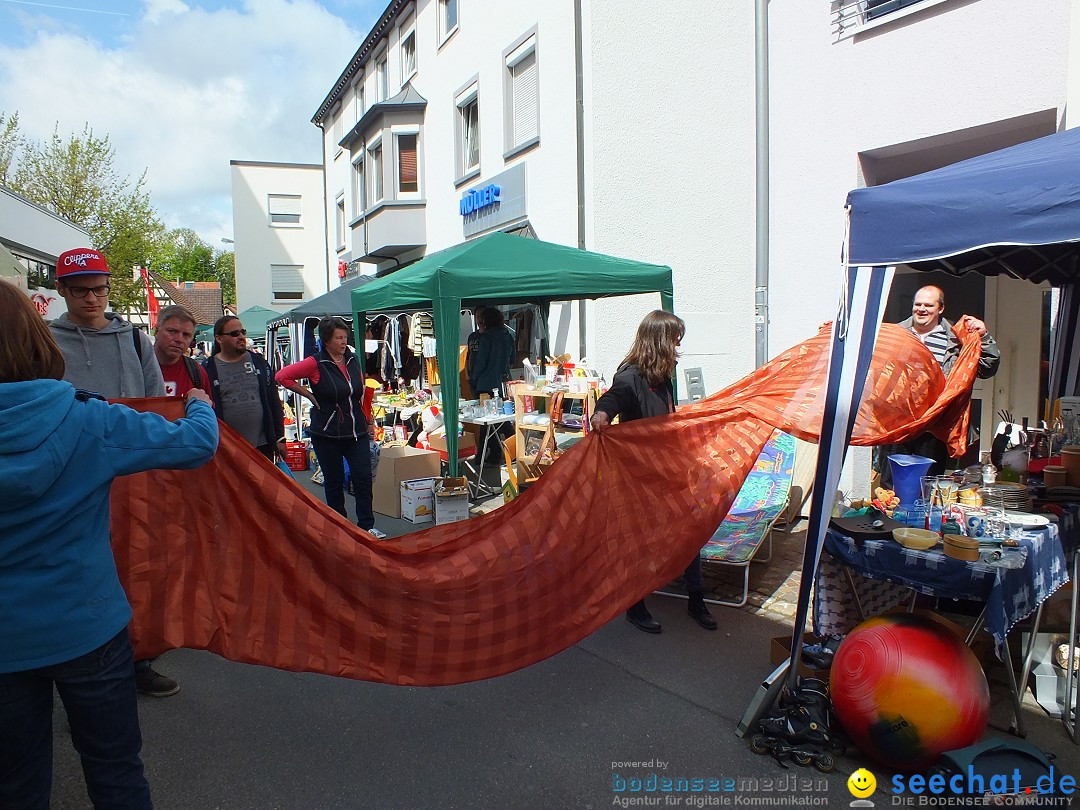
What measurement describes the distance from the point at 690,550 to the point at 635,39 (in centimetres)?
868

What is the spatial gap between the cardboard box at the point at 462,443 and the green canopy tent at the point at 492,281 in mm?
1761

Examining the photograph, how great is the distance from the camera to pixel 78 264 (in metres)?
3.21

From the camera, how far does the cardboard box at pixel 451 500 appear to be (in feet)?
21.1

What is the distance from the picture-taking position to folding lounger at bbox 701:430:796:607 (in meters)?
4.66

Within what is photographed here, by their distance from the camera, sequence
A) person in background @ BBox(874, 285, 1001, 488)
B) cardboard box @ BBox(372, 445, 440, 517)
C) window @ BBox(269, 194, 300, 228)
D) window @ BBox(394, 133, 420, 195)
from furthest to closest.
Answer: window @ BBox(269, 194, 300, 228), window @ BBox(394, 133, 420, 195), cardboard box @ BBox(372, 445, 440, 517), person in background @ BBox(874, 285, 1001, 488)

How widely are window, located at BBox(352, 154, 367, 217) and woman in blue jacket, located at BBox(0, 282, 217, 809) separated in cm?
1803

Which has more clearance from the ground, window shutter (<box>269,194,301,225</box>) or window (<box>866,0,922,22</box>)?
window shutter (<box>269,194,301,225</box>)

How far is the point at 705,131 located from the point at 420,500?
23.2ft

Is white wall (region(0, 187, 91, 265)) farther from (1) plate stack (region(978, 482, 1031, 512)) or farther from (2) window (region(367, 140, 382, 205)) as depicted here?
(1) plate stack (region(978, 482, 1031, 512))

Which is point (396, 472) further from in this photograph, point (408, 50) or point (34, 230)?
point (34, 230)

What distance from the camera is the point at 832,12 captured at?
6785 millimetres

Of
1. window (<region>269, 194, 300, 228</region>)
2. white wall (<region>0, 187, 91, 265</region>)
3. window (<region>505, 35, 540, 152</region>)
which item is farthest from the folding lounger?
window (<region>269, 194, 300, 228</region>)

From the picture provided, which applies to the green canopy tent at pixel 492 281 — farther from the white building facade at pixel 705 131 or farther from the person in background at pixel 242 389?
the white building facade at pixel 705 131

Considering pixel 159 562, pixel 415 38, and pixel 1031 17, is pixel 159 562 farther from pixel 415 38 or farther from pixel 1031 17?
pixel 415 38
